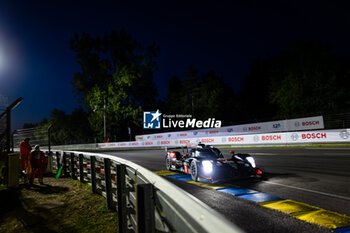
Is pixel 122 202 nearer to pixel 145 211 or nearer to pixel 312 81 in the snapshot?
pixel 145 211

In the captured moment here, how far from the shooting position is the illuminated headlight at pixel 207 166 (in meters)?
7.32

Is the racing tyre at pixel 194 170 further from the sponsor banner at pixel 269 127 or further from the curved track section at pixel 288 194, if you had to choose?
the sponsor banner at pixel 269 127

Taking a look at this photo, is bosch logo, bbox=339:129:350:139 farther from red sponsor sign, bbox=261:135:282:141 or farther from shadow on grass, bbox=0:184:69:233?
shadow on grass, bbox=0:184:69:233

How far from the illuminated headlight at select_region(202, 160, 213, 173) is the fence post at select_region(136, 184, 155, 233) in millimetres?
5521

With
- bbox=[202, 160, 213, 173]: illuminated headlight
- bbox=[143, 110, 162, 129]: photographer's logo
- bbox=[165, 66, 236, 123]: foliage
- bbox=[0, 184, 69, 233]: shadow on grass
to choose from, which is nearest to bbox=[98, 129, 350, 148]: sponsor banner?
bbox=[202, 160, 213, 173]: illuminated headlight

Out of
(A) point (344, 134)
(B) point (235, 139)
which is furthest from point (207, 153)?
(B) point (235, 139)

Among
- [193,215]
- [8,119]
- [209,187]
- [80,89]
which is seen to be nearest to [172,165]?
[209,187]

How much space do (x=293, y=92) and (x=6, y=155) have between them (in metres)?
34.6

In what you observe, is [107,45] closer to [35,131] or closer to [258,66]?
[35,131]

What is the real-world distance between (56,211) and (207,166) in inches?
165

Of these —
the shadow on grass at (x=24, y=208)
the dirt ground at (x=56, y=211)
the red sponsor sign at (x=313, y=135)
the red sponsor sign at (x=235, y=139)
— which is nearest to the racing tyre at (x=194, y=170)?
the dirt ground at (x=56, y=211)

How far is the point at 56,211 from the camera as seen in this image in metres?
5.98

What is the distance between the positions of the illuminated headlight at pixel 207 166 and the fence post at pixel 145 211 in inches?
217

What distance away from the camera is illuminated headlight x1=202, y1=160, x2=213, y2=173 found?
7.32m
